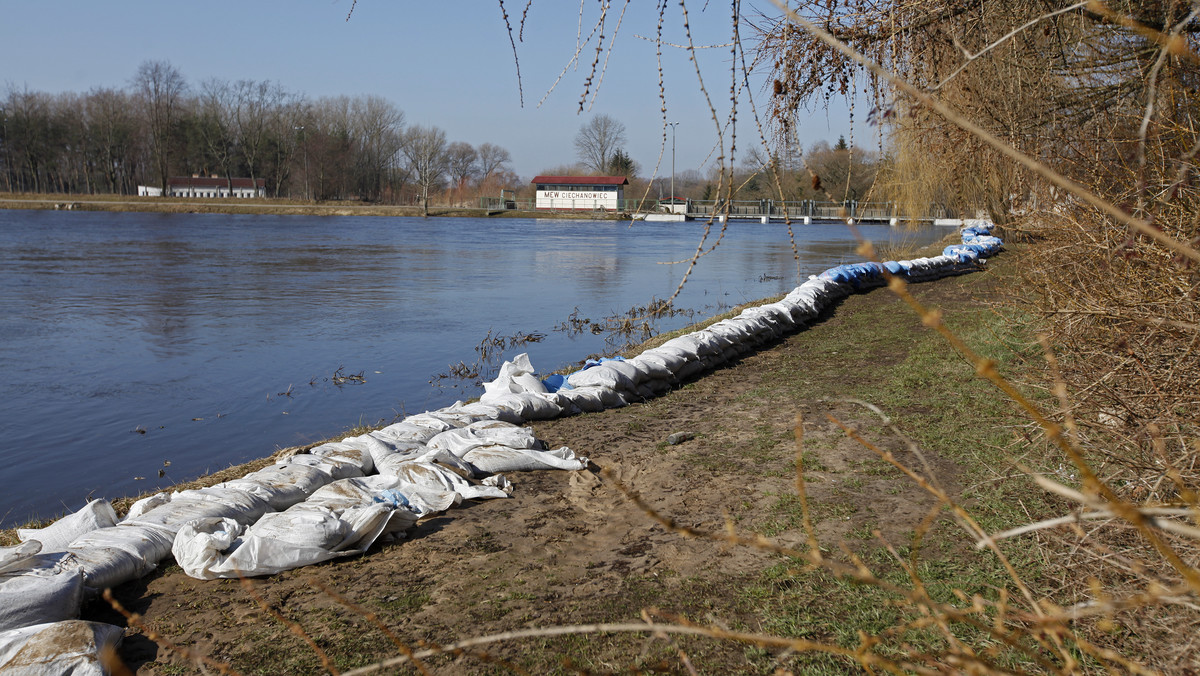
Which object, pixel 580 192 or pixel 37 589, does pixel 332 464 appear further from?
pixel 580 192

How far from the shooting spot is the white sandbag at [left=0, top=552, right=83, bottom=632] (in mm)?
3232

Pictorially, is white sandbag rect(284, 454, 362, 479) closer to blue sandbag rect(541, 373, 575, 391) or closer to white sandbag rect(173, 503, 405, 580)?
white sandbag rect(173, 503, 405, 580)

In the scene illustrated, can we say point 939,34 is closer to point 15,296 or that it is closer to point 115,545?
point 115,545

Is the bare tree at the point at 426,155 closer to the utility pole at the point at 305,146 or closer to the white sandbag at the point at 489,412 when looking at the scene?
the utility pole at the point at 305,146

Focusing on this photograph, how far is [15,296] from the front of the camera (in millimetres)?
16453

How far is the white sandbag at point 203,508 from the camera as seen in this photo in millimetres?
4164

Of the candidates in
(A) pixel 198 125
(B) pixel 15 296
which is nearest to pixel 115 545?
(B) pixel 15 296

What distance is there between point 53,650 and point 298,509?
1.38 meters

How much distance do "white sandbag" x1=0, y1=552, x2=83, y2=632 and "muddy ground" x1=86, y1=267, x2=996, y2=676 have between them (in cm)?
22

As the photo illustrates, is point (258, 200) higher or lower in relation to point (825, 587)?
higher

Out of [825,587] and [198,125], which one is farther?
[198,125]

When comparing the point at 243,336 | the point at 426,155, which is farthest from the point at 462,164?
the point at 243,336

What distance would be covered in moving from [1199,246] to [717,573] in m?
2.35

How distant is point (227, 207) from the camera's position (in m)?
63.6
